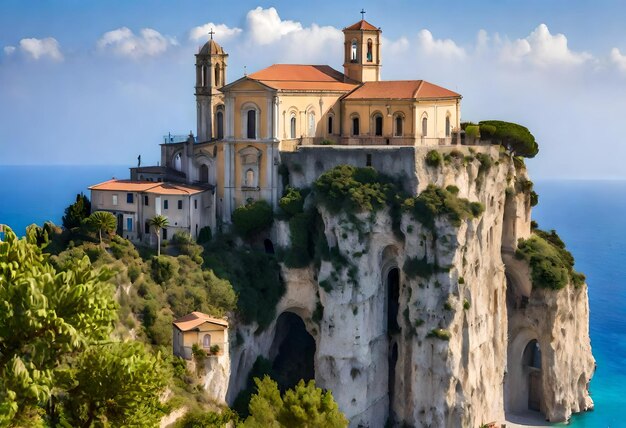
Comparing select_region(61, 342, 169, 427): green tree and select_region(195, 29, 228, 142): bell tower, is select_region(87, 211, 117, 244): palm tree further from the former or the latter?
select_region(61, 342, 169, 427): green tree

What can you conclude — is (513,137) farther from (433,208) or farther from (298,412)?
(298,412)

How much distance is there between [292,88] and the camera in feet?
178

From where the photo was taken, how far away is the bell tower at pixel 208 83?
55344 millimetres

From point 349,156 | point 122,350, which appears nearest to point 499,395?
point 349,156

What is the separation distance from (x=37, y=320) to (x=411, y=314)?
32.1 meters

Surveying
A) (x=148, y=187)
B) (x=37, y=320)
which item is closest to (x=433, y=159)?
(x=148, y=187)

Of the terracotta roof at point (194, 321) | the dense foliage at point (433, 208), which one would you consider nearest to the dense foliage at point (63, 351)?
the terracotta roof at point (194, 321)

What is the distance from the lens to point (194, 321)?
4425 centimetres

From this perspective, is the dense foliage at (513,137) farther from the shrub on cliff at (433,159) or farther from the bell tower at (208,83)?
the bell tower at (208,83)

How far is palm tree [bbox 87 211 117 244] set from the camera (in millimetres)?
47794

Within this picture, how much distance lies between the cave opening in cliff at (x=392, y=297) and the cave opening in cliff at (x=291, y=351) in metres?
4.44

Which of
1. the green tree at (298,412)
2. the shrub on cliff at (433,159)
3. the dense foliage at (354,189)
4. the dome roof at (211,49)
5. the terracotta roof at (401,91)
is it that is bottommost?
the green tree at (298,412)

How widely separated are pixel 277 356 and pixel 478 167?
14.1m

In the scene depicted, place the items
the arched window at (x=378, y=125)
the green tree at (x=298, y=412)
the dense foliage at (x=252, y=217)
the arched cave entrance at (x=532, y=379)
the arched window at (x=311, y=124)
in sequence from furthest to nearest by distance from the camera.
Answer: the arched cave entrance at (x=532, y=379) → the arched window at (x=378, y=125) → the arched window at (x=311, y=124) → the dense foliage at (x=252, y=217) → the green tree at (x=298, y=412)
